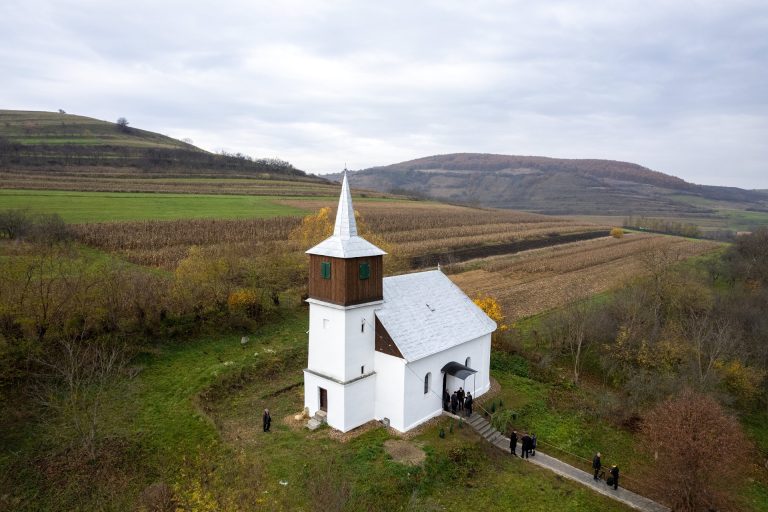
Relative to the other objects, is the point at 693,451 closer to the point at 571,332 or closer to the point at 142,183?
the point at 571,332

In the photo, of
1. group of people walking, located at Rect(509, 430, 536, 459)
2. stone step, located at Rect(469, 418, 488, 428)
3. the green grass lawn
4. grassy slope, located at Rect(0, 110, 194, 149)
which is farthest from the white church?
grassy slope, located at Rect(0, 110, 194, 149)

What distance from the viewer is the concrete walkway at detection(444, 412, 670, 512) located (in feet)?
62.4

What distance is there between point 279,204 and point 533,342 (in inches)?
2541

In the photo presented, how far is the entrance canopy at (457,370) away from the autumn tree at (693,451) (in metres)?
9.12

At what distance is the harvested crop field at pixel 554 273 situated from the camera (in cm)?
4538

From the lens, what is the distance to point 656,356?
28938 mm

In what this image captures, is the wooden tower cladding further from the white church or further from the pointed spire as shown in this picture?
the pointed spire

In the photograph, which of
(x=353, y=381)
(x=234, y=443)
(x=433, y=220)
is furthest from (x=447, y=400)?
(x=433, y=220)

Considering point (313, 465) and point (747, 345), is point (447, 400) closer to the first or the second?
point (313, 465)

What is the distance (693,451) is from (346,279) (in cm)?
1554

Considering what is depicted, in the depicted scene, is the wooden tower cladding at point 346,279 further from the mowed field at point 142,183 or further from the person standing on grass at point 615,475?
the mowed field at point 142,183

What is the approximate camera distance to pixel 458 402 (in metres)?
25.8

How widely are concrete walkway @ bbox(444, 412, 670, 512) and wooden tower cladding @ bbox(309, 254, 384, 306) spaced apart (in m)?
8.69

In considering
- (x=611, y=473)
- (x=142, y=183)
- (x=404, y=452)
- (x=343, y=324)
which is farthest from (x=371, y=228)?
Result: (x=611, y=473)
